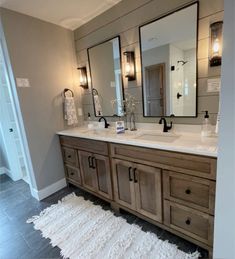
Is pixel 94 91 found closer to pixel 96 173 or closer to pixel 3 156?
pixel 96 173

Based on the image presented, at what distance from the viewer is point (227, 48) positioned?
68cm

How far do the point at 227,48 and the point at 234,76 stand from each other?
0.40 ft

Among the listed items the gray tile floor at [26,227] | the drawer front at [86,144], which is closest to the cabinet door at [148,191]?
the gray tile floor at [26,227]

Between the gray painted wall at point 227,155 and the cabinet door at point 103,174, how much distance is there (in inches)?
47.7

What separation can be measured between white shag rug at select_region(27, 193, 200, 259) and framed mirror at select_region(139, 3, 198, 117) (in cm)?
128

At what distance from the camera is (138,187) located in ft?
5.44

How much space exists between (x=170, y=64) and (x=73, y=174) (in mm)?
1978

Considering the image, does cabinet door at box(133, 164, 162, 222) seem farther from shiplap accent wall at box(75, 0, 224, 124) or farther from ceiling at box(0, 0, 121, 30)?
ceiling at box(0, 0, 121, 30)

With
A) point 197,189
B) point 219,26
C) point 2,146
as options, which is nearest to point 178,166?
point 197,189

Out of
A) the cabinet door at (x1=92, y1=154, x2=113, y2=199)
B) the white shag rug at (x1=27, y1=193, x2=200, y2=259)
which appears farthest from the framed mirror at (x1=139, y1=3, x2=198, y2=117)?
the white shag rug at (x1=27, y1=193, x2=200, y2=259)

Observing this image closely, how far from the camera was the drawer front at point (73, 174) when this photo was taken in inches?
92.6

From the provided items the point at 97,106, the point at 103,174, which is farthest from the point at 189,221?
the point at 97,106

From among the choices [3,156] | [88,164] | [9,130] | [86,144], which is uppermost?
[9,130]

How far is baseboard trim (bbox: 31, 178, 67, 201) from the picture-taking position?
2.34 m
